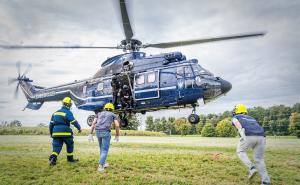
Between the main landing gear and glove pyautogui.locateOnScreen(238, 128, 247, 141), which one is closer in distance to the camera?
glove pyautogui.locateOnScreen(238, 128, 247, 141)

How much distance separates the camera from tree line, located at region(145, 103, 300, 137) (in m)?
56.9

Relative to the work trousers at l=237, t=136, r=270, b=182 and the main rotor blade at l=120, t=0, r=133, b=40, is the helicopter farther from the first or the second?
the work trousers at l=237, t=136, r=270, b=182

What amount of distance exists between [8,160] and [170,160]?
6221mm

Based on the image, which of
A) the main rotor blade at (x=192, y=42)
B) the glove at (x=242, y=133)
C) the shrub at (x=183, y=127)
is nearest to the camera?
the glove at (x=242, y=133)

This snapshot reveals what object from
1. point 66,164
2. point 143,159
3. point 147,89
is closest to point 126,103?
point 147,89

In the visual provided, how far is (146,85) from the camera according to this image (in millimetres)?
17000

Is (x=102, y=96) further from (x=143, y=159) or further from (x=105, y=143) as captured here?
(x=105, y=143)

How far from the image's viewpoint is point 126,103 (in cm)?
1781

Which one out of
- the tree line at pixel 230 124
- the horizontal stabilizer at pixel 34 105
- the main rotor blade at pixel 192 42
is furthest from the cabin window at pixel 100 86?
the tree line at pixel 230 124

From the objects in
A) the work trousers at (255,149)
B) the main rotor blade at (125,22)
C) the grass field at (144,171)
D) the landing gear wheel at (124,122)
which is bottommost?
the grass field at (144,171)

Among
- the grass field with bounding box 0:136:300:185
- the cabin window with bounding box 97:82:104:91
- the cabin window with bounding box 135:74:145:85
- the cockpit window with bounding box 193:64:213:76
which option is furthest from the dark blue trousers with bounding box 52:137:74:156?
the cabin window with bounding box 97:82:104:91

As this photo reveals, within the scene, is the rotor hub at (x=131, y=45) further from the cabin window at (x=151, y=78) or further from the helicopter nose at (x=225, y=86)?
the helicopter nose at (x=225, y=86)

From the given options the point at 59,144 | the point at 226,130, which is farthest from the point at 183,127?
the point at 59,144

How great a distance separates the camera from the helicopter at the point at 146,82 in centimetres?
1587
